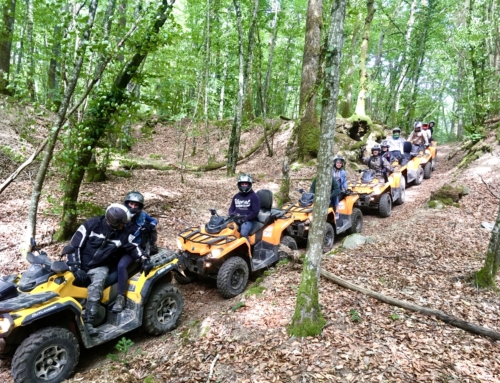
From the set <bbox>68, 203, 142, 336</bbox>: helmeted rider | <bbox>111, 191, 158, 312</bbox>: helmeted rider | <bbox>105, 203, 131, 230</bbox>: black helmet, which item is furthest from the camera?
<bbox>111, 191, 158, 312</bbox>: helmeted rider

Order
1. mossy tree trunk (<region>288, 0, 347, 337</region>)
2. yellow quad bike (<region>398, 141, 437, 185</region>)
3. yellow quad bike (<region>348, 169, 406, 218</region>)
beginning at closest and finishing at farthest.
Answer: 1. mossy tree trunk (<region>288, 0, 347, 337</region>)
2. yellow quad bike (<region>348, 169, 406, 218</region>)
3. yellow quad bike (<region>398, 141, 437, 185</region>)

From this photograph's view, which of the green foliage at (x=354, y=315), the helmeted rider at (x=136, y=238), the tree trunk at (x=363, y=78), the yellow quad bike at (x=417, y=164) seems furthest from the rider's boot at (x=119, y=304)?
the tree trunk at (x=363, y=78)

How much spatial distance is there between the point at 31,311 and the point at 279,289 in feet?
9.93

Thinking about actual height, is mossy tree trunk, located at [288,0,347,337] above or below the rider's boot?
above

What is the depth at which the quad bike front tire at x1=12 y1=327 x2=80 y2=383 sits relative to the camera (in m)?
3.06

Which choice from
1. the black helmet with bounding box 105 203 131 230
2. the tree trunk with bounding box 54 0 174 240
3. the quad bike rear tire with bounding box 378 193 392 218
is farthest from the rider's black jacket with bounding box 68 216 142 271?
the quad bike rear tire with bounding box 378 193 392 218

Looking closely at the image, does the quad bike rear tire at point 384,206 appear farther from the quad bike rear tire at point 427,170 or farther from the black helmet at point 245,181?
the quad bike rear tire at point 427,170

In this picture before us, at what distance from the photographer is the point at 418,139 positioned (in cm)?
1354

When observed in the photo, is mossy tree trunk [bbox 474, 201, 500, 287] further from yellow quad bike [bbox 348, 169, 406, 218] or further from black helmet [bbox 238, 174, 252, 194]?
yellow quad bike [bbox 348, 169, 406, 218]

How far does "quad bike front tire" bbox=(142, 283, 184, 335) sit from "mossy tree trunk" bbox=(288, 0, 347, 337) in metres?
1.64

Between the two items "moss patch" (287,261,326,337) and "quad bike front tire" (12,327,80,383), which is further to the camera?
"moss patch" (287,261,326,337)

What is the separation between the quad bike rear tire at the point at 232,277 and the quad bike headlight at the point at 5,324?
2.62 m

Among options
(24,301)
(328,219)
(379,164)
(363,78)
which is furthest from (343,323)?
(363,78)

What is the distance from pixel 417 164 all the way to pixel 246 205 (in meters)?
8.70
